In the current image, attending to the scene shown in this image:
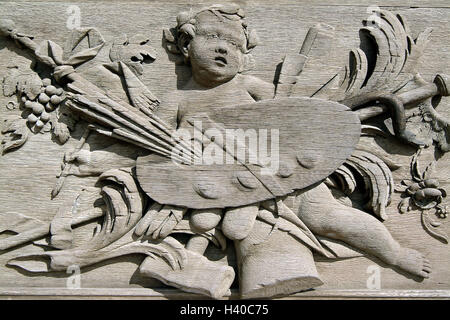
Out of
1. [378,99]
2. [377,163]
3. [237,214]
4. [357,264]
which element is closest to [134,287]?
[237,214]

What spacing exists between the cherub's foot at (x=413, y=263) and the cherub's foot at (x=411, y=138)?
36 centimetres

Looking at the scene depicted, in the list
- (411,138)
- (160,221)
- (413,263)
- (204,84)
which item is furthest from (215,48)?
(413,263)

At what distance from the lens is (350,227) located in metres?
1.53

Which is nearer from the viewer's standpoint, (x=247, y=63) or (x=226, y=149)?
(x=226, y=149)

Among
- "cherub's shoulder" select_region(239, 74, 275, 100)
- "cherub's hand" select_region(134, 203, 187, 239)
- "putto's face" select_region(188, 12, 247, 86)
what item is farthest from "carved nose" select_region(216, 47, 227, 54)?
"cherub's hand" select_region(134, 203, 187, 239)

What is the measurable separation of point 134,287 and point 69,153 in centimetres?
50

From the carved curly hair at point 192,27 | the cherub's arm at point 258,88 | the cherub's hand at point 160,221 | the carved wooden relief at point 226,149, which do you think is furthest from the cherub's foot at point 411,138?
the cherub's hand at point 160,221

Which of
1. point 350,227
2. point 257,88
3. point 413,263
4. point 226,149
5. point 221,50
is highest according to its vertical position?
point 221,50

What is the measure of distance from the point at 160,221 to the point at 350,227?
0.62m

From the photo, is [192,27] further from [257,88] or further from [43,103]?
[43,103]

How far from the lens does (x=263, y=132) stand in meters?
1.53

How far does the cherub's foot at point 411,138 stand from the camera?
5.19 feet

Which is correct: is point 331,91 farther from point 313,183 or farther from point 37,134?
point 37,134

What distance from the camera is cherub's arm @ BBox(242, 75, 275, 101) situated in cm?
160
